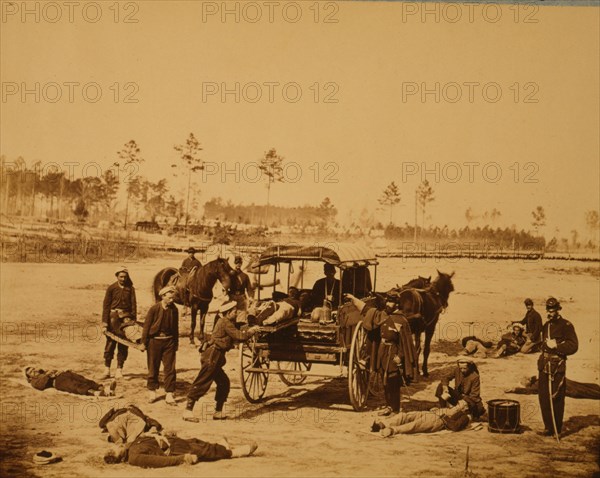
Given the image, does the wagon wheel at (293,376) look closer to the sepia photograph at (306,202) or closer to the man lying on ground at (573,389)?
the sepia photograph at (306,202)

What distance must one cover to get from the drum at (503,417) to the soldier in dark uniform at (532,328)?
542 mm

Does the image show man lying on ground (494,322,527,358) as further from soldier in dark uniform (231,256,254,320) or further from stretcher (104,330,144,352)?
stretcher (104,330,144,352)

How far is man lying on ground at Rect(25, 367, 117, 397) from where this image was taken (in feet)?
24.7

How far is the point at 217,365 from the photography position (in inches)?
289

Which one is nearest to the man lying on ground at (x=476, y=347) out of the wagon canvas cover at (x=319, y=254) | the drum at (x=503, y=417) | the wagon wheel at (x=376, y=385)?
the drum at (x=503, y=417)

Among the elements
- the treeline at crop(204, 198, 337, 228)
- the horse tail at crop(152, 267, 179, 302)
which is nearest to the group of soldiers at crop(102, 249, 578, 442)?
the horse tail at crop(152, 267, 179, 302)

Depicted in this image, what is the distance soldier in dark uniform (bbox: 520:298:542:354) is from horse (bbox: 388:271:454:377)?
27.7 inches

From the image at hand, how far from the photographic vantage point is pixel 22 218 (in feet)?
25.3

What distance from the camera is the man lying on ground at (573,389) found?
7695 millimetres

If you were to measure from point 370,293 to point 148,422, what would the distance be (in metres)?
2.25

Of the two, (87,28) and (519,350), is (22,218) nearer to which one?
(87,28)

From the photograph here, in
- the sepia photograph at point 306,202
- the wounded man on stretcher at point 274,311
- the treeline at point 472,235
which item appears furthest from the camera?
the treeline at point 472,235

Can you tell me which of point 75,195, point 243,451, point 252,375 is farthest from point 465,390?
point 75,195

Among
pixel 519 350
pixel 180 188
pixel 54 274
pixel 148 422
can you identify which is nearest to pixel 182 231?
pixel 180 188
